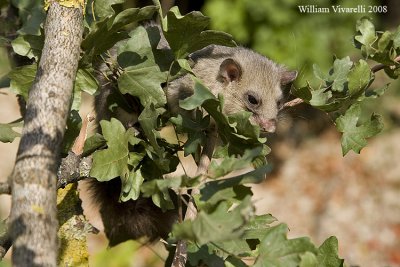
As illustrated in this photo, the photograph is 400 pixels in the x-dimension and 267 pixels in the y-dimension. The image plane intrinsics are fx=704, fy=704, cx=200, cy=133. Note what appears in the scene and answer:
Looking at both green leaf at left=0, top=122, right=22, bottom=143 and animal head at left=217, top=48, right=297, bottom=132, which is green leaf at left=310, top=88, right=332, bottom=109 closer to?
animal head at left=217, top=48, right=297, bottom=132

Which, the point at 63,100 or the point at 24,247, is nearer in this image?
the point at 24,247

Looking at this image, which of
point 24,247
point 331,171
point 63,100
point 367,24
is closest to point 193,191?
point 63,100

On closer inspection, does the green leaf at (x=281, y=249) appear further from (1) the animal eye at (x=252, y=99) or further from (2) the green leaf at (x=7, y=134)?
(1) the animal eye at (x=252, y=99)

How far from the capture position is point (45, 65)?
161 cm

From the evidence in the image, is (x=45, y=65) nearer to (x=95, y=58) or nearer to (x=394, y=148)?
(x=95, y=58)

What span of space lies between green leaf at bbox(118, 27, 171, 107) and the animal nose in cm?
90

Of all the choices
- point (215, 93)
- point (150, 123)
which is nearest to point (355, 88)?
point (150, 123)

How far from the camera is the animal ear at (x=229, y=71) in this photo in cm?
310

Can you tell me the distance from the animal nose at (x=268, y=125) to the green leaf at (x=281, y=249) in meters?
1.34

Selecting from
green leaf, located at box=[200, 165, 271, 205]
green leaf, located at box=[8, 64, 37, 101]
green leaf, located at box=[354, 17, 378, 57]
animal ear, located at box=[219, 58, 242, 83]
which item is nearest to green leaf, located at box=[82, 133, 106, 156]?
green leaf, located at box=[8, 64, 37, 101]

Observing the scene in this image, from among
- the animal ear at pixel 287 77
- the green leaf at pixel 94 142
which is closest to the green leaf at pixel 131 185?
the green leaf at pixel 94 142

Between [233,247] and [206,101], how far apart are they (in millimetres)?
372

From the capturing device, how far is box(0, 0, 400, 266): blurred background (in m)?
6.35

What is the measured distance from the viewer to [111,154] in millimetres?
1976
